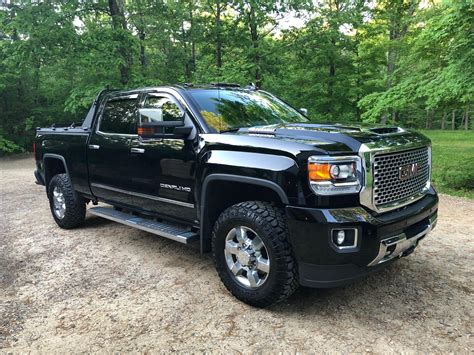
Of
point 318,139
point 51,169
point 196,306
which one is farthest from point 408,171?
point 51,169

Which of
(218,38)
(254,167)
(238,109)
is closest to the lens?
(254,167)

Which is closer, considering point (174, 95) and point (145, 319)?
point (145, 319)

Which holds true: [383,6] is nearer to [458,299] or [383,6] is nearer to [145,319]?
[458,299]

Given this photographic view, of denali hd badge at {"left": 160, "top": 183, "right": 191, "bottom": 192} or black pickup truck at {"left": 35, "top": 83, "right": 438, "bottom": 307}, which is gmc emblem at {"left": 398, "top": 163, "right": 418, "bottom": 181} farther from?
denali hd badge at {"left": 160, "top": 183, "right": 191, "bottom": 192}

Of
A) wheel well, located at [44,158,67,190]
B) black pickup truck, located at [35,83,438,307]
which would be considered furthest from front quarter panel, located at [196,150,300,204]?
wheel well, located at [44,158,67,190]

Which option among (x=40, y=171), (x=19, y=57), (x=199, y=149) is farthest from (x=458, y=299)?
(x=19, y=57)

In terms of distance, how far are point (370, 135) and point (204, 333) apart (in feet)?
6.60

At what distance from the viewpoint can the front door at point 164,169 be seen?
3.75 metres

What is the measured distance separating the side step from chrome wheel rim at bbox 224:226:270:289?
0.52 meters

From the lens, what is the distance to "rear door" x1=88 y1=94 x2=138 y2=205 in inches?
178

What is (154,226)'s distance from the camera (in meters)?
4.16

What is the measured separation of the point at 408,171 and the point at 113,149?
3.26 m

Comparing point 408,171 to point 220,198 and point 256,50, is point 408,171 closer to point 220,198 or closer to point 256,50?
point 220,198

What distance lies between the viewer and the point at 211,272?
4027 millimetres
